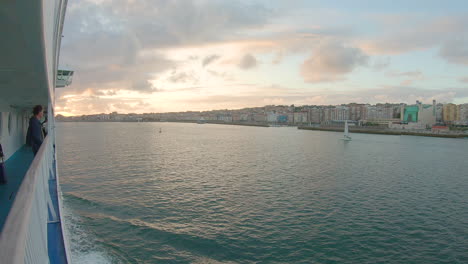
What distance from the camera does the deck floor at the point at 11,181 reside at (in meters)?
3.69

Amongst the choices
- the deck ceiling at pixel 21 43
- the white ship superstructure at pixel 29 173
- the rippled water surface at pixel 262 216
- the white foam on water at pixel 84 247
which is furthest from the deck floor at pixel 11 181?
the rippled water surface at pixel 262 216

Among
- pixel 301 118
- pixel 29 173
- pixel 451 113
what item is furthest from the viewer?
pixel 301 118

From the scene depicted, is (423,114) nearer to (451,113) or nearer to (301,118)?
(451,113)

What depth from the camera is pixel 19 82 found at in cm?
474

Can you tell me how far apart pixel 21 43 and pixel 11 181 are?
360 centimetres

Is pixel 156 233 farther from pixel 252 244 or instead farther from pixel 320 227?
pixel 320 227

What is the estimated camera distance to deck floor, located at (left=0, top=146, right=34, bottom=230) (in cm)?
369

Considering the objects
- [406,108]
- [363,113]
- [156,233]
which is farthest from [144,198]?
[363,113]

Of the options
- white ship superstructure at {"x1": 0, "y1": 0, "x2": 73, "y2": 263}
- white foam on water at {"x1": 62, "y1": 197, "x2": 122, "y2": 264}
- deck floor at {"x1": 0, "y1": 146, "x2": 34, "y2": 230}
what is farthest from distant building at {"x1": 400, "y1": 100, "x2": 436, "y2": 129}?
white ship superstructure at {"x1": 0, "y1": 0, "x2": 73, "y2": 263}

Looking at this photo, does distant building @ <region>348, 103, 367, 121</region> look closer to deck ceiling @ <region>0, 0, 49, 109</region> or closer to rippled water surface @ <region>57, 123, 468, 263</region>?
rippled water surface @ <region>57, 123, 468, 263</region>

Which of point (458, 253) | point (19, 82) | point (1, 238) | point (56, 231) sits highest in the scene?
point (19, 82)

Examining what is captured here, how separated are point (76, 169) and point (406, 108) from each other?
114 m

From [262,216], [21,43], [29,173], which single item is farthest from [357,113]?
[29,173]

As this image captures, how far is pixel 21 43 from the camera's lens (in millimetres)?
2658
